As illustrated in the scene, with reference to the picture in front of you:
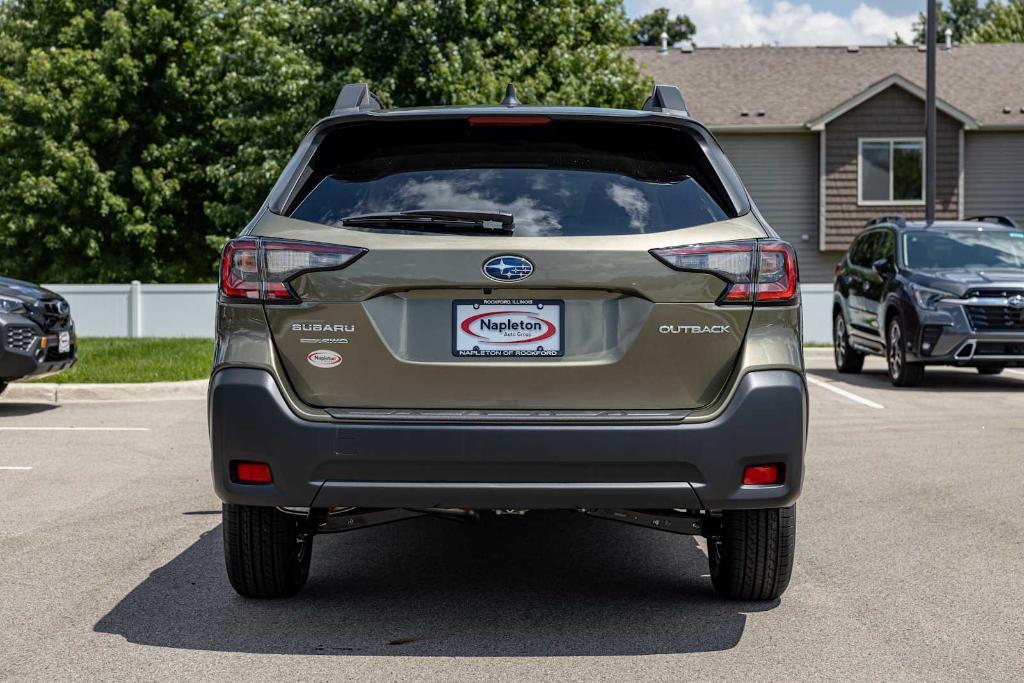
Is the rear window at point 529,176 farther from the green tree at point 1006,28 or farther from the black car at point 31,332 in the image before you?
the green tree at point 1006,28

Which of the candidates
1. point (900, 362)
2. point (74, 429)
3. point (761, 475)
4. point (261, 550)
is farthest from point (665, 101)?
point (900, 362)

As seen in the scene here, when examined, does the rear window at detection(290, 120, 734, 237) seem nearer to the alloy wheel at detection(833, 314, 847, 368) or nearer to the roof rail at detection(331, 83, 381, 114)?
the roof rail at detection(331, 83, 381, 114)

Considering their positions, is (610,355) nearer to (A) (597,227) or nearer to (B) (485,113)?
(A) (597,227)

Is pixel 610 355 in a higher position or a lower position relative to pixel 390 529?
higher

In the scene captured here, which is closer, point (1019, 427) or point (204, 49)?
point (1019, 427)

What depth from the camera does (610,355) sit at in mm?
4383

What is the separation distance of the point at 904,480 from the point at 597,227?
4520 mm

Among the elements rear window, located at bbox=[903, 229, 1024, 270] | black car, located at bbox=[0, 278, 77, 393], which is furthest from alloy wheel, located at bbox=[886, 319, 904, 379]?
black car, located at bbox=[0, 278, 77, 393]

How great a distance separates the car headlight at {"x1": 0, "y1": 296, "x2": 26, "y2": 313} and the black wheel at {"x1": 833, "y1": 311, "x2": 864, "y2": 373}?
1012cm

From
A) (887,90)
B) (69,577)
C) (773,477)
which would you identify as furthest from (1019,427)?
Result: (887,90)

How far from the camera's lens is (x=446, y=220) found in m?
4.50

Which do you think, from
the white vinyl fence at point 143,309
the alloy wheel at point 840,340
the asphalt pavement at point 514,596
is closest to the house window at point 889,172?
the white vinyl fence at point 143,309

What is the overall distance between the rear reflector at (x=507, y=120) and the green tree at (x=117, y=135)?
26.2 metres

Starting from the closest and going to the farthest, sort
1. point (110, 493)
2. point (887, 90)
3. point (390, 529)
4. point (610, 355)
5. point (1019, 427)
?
point (610, 355)
point (390, 529)
point (110, 493)
point (1019, 427)
point (887, 90)
